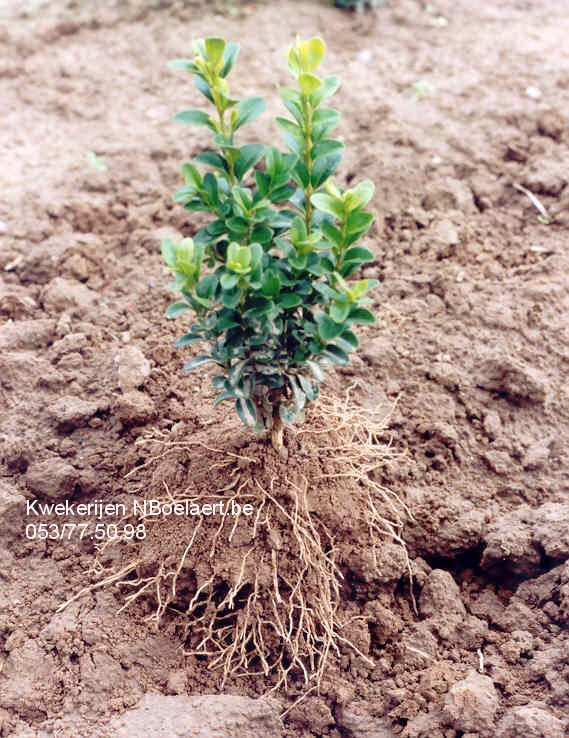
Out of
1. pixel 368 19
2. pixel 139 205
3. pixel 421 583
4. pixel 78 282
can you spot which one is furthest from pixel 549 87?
pixel 421 583

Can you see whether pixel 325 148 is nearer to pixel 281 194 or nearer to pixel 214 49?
pixel 281 194

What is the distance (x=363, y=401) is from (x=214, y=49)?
1.30 metres

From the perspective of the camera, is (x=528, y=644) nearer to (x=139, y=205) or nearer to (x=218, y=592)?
(x=218, y=592)

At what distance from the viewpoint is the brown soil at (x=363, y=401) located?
2355 millimetres

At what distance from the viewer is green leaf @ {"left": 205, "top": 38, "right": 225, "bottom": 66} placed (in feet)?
6.88

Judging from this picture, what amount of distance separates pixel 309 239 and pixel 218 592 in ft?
3.59

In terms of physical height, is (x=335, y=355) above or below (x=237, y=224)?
below

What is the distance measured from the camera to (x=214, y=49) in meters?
2.12

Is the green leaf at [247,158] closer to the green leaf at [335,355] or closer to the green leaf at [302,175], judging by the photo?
the green leaf at [302,175]

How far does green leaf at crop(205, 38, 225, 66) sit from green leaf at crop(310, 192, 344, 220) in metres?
0.43

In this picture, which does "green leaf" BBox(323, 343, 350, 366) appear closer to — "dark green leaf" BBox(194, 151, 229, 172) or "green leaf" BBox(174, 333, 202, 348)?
"green leaf" BBox(174, 333, 202, 348)

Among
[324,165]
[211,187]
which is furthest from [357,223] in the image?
[211,187]

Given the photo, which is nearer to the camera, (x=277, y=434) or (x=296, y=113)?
(x=296, y=113)

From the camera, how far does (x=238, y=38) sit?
476 cm
